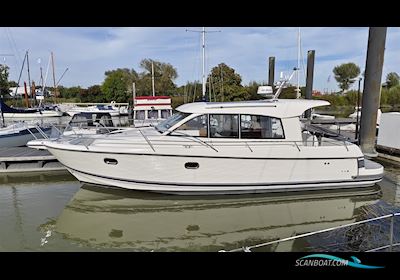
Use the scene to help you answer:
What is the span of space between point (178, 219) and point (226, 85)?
24.9 meters

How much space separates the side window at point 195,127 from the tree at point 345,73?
1723 inches

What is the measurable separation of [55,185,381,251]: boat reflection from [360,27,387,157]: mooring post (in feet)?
9.66

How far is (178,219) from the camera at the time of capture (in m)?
5.63

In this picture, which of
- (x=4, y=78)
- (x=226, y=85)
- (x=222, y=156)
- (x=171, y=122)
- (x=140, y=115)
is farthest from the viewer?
(x=4, y=78)

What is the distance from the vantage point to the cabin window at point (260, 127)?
639cm

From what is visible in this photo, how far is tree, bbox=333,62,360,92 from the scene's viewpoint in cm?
4397

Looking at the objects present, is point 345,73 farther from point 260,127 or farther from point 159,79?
point 260,127

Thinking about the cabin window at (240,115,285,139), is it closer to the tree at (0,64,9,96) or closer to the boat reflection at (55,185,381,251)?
the boat reflection at (55,185,381,251)

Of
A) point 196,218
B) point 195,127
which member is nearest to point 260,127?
point 195,127

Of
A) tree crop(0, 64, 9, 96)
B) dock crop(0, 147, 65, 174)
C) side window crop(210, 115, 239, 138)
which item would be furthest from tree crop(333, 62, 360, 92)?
tree crop(0, 64, 9, 96)

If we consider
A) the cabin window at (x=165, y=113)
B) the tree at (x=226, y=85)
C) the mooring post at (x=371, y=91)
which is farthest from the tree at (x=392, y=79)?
the cabin window at (x=165, y=113)

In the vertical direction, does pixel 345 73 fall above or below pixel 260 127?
above
